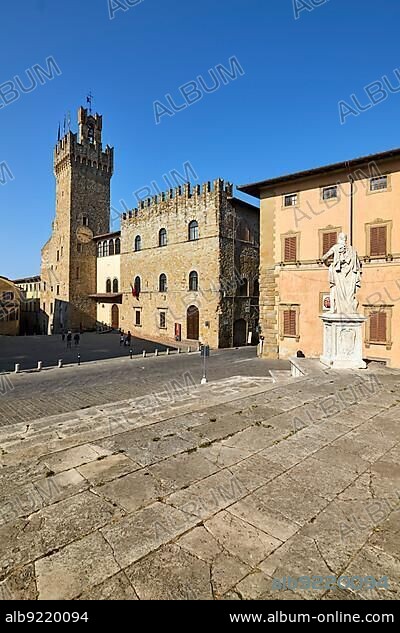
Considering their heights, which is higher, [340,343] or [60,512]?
[340,343]

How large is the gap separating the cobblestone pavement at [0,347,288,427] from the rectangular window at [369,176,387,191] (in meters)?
10.9

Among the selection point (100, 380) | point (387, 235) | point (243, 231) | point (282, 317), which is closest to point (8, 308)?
point (243, 231)

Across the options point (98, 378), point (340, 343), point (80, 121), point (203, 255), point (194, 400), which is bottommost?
point (98, 378)

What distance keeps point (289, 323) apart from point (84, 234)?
31.7 metres

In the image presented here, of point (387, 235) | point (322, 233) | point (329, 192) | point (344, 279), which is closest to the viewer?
point (344, 279)

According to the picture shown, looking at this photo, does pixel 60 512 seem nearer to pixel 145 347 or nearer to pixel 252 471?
pixel 252 471

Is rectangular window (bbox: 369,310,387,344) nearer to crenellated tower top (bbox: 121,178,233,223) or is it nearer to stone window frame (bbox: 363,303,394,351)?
stone window frame (bbox: 363,303,394,351)

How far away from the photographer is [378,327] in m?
18.6

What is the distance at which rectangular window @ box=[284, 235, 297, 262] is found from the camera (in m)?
21.7

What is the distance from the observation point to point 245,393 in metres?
7.57

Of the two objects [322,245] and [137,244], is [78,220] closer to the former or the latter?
[137,244]

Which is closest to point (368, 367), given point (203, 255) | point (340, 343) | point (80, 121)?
point (340, 343)
